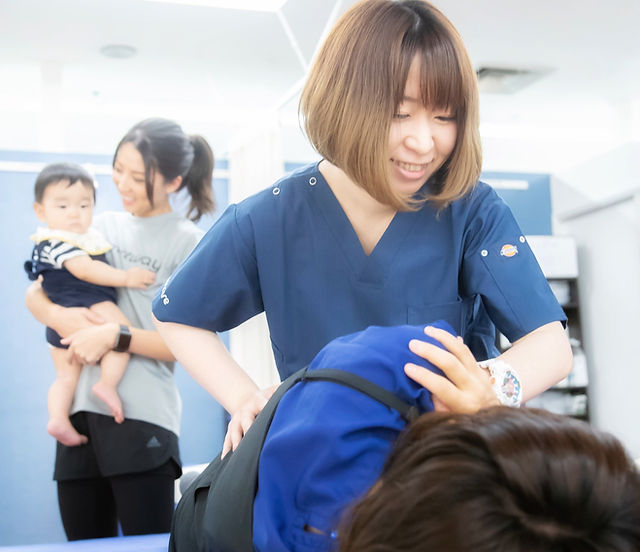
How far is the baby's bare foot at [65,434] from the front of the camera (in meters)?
1.91

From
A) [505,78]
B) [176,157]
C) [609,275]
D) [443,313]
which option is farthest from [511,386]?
[505,78]

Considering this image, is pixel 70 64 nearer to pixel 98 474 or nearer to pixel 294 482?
pixel 98 474

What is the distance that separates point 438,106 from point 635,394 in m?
5.20

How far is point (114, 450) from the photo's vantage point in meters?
1.84

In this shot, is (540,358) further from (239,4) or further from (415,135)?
(239,4)

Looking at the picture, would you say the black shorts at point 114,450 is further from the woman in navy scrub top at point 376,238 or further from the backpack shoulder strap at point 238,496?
the backpack shoulder strap at point 238,496

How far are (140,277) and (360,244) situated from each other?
1030mm

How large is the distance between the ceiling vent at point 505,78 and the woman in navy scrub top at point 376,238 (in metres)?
5.61

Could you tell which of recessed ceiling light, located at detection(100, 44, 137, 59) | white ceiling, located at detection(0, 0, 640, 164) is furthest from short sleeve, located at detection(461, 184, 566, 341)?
recessed ceiling light, located at detection(100, 44, 137, 59)

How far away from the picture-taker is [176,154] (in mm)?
2246

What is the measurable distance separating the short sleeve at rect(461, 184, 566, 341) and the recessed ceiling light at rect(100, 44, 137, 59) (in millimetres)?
5082

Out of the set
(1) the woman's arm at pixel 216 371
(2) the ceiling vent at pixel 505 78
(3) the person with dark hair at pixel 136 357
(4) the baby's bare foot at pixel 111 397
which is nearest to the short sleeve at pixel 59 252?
(3) the person with dark hair at pixel 136 357

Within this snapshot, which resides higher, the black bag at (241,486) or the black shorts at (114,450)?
the black bag at (241,486)

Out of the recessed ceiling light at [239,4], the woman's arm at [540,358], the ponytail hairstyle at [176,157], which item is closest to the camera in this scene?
the woman's arm at [540,358]
